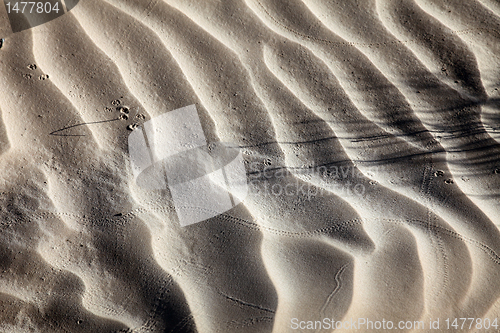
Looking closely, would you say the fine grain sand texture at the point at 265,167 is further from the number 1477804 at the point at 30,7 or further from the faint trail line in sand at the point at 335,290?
the number 1477804 at the point at 30,7

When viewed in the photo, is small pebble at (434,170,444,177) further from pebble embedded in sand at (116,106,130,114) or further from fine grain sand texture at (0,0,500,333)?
pebble embedded in sand at (116,106,130,114)

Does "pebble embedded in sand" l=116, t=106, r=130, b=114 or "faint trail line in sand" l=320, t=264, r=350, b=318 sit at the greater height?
"pebble embedded in sand" l=116, t=106, r=130, b=114

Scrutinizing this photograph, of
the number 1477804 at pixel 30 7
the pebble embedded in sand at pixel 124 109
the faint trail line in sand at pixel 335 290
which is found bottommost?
the faint trail line in sand at pixel 335 290

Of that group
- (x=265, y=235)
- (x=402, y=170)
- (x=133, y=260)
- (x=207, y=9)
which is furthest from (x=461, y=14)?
(x=133, y=260)

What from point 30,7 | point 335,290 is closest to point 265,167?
point 335,290

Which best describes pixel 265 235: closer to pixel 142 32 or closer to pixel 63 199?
pixel 63 199

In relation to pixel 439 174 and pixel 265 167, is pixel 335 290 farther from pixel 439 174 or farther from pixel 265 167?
pixel 439 174

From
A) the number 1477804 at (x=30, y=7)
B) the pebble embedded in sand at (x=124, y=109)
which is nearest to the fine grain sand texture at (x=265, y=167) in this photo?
the pebble embedded in sand at (x=124, y=109)

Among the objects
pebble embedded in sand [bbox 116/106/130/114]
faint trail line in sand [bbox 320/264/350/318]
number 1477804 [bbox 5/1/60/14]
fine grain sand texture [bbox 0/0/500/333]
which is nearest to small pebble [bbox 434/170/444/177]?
fine grain sand texture [bbox 0/0/500/333]
